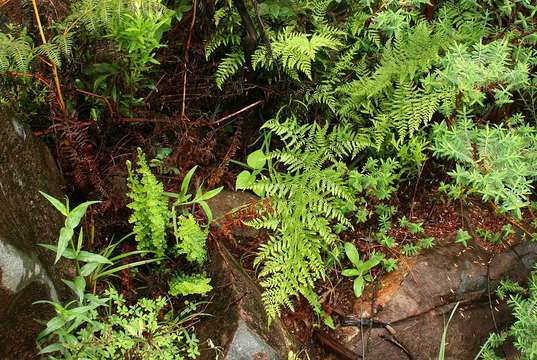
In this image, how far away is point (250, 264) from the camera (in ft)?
10.4

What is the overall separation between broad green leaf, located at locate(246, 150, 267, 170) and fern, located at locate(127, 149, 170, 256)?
697mm

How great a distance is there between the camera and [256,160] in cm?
338

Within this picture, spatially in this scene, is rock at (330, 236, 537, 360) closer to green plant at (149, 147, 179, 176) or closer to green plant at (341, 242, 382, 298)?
green plant at (341, 242, 382, 298)

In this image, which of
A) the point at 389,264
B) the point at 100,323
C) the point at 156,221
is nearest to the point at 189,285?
the point at 156,221

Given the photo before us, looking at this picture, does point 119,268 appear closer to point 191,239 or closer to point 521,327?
point 191,239

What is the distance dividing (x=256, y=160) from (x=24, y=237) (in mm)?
1453

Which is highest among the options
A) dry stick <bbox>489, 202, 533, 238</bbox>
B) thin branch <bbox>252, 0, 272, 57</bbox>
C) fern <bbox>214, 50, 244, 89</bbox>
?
thin branch <bbox>252, 0, 272, 57</bbox>

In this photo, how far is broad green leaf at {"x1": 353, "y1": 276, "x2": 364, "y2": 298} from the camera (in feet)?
10.2

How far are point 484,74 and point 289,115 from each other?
121 cm

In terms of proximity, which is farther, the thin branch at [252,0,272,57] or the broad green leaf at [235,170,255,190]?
the broad green leaf at [235,170,255,190]

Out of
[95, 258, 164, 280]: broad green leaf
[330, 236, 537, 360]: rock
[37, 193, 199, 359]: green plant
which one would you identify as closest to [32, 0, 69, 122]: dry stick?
[37, 193, 199, 359]: green plant

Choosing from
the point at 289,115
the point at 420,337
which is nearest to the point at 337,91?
the point at 289,115

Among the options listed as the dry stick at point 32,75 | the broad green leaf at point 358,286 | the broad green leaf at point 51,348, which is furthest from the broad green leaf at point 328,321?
the dry stick at point 32,75

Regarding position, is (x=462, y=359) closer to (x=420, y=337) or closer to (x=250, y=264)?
(x=420, y=337)
